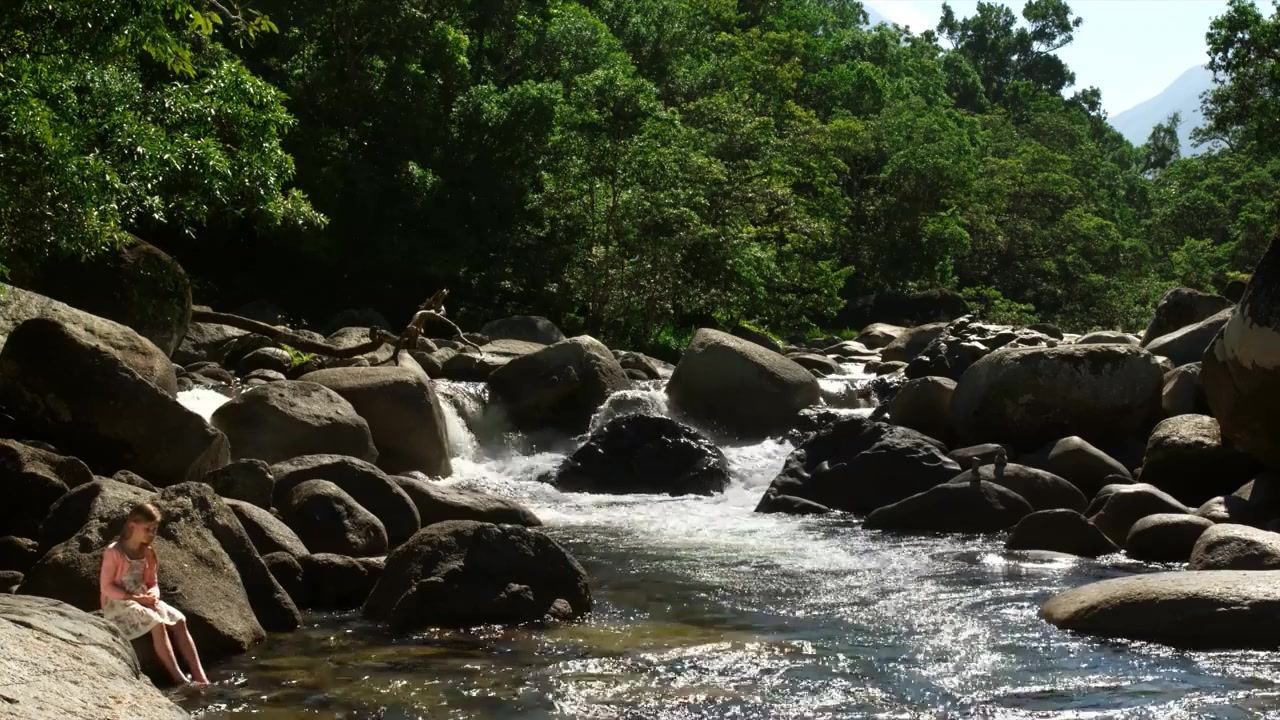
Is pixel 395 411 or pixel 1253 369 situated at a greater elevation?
pixel 1253 369

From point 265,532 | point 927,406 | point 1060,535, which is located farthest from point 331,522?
point 927,406

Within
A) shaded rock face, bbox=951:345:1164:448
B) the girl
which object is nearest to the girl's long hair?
the girl

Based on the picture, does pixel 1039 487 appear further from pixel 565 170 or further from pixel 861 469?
pixel 565 170

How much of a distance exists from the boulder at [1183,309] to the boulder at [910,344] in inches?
212

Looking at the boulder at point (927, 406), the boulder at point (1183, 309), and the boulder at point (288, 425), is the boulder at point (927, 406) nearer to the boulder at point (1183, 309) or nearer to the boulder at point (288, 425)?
the boulder at point (1183, 309)

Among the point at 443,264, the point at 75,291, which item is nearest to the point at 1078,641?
the point at 75,291

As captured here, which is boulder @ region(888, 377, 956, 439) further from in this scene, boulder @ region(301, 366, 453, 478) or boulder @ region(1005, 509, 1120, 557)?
boulder @ region(301, 366, 453, 478)

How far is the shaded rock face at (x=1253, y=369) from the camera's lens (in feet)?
40.3

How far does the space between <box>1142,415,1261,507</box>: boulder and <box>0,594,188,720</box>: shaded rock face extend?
36.9 feet

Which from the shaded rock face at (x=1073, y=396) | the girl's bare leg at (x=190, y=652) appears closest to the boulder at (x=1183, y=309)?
the shaded rock face at (x=1073, y=396)

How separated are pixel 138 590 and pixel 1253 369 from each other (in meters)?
10.1

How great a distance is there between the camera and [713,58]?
1737 inches

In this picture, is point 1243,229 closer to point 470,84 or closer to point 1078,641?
point 470,84

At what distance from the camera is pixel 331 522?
34.9ft
